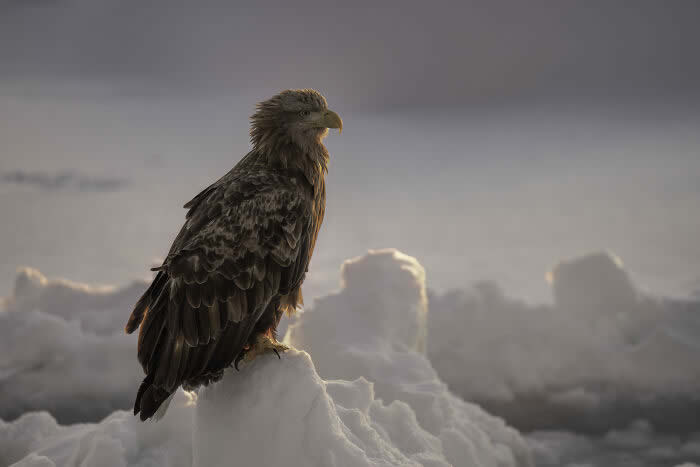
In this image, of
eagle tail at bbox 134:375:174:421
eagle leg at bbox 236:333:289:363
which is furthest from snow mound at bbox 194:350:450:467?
eagle tail at bbox 134:375:174:421

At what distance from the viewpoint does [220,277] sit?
9.41m

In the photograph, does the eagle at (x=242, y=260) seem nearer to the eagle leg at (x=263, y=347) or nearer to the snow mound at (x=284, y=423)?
the eagle leg at (x=263, y=347)

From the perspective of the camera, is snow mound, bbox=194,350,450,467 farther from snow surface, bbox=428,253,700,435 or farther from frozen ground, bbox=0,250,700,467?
snow surface, bbox=428,253,700,435

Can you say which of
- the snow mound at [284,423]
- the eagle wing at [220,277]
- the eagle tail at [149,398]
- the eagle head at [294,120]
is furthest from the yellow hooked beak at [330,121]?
the eagle tail at [149,398]

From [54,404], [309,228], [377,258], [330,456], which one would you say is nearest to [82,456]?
[330,456]

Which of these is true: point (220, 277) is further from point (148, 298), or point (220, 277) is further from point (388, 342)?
point (388, 342)

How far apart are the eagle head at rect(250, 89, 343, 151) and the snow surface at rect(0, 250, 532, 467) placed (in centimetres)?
392

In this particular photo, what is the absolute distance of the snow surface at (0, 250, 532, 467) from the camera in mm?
10633

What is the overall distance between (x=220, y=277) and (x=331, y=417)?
3.53 meters

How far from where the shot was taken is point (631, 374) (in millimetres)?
168375

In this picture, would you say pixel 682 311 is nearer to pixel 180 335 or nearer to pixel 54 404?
pixel 54 404

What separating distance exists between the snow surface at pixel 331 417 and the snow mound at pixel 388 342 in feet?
0.18

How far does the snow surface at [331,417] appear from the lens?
34.9 ft

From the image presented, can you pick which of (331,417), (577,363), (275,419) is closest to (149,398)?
(275,419)
